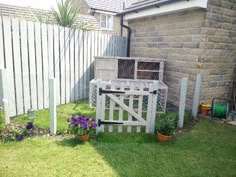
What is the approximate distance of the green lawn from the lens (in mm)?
2766

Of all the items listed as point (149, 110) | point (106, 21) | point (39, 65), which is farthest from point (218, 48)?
point (106, 21)

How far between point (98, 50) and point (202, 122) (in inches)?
147

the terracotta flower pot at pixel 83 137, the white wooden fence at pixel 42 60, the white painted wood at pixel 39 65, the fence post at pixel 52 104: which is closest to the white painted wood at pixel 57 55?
the white wooden fence at pixel 42 60

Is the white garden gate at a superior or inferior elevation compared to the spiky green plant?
inferior

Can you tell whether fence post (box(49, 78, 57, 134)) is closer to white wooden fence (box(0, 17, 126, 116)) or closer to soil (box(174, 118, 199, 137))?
white wooden fence (box(0, 17, 126, 116))

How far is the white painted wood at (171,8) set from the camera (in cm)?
454

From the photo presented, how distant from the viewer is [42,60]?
4.73 metres

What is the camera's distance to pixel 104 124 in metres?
3.79

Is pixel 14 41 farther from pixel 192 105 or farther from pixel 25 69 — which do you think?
pixel 192 105

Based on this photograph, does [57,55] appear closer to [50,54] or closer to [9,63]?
[50,54]

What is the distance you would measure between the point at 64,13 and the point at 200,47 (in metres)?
4.64

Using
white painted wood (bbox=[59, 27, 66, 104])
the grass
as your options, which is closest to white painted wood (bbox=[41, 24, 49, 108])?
the grass

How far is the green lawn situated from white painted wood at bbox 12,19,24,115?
1.23 meters

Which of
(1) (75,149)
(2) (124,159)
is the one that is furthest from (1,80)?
(2) (124,159)
